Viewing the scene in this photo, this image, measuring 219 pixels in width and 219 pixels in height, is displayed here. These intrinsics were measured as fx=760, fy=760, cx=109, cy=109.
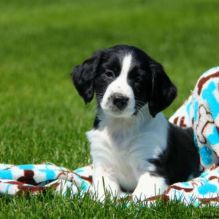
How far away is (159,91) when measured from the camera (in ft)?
20.1

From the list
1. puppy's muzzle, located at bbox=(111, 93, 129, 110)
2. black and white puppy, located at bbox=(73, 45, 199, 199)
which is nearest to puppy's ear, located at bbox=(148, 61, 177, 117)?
black and white puppy, located at bbox=(73, 45, 199, 199)

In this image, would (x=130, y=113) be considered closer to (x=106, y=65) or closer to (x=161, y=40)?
(x=106, y=65)

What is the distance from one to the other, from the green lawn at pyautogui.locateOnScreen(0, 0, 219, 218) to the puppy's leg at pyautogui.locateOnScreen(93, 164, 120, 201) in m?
0.53

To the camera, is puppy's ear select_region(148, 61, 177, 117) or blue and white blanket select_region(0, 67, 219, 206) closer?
blue and white blanket select_region(0, 67, 219, 206)

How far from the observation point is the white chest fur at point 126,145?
6152mm

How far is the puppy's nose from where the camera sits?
5.68m

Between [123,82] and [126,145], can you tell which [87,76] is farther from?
[126,145]

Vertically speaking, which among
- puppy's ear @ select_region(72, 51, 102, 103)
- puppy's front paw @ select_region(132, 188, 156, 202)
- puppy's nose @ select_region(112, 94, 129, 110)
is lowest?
puppy's front paw @ select_region(132, 188, 156, 202)

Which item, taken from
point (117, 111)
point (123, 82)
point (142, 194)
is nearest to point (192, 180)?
point (142, 194)

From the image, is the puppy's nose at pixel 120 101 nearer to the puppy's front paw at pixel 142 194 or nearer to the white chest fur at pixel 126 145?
the white chest fur at pixel 126 145

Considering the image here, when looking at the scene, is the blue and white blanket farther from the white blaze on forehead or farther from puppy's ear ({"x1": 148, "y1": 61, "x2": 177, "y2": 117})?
the white blaze on forehead

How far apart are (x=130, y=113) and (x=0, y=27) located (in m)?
19.4

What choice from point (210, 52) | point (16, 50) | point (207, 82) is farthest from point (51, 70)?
point (207, 82)

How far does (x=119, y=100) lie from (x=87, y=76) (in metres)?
0.57
